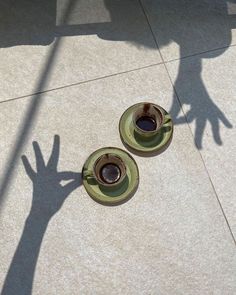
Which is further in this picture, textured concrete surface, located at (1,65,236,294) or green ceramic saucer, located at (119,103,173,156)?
green ceramic saucer, located at (119,103,173,156)

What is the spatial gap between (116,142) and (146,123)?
37 centimetres

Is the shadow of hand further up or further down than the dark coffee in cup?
further down

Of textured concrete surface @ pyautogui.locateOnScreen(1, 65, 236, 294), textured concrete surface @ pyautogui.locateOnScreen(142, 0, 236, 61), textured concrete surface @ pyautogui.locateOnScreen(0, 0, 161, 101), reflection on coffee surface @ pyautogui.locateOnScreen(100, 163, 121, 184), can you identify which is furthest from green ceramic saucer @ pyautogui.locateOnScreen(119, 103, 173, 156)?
textured concrete surface @ pyautogui.locateOnScreen(142, 0, 236, 61)

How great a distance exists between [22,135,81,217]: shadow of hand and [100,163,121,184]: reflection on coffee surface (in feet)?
0.90

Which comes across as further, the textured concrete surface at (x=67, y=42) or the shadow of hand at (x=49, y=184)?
the textured concrete surface at (x=67, y=42)

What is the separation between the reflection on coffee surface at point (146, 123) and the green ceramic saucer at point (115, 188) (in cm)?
31

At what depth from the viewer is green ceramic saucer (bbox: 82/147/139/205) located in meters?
3.44

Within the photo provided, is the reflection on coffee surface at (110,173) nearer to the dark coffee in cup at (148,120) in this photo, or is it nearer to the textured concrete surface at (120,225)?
the textured concrete surface at (120,225)

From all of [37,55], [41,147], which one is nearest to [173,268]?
[41,147]

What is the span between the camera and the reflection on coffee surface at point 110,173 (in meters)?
3.45

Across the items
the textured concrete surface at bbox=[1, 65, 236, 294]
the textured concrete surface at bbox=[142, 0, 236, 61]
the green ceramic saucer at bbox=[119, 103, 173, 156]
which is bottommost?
the textured concrete surface at bbox=[1, 65, 236, 294]

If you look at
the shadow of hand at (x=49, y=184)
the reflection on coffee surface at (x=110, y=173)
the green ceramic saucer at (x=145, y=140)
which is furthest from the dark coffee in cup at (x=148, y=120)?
the shadow of hand at (x=49, y=184)

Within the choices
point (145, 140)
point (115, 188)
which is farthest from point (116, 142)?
point (115, 188)

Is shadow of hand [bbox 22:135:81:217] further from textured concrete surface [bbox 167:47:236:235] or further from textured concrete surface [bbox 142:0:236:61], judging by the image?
textured concrete surface [bbox 142:0:236:61]
